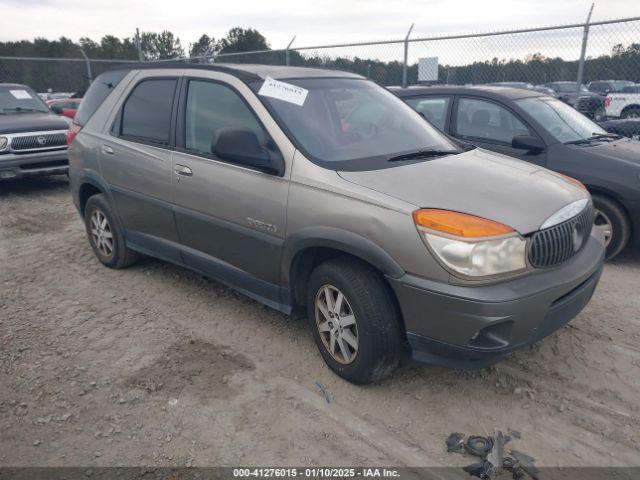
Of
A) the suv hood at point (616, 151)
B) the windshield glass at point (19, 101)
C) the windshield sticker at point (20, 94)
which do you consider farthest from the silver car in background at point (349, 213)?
the windshield sticker at point (20, 94)

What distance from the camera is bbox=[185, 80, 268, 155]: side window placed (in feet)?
11.3

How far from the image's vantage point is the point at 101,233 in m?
4.92

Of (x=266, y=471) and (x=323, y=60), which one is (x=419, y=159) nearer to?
(x=266, y=471)

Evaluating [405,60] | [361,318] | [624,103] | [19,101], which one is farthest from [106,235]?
[624,103]

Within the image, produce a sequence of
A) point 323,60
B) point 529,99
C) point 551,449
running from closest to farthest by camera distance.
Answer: point 551,449, point 529,99, point 323,60

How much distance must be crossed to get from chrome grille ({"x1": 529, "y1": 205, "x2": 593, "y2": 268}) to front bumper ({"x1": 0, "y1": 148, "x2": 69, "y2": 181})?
783cm

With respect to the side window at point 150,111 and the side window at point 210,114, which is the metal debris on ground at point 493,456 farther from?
the side window at point 150,111

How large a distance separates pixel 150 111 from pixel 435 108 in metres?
3.38

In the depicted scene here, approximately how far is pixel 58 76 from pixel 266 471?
23.1 meters

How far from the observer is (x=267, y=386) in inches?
123

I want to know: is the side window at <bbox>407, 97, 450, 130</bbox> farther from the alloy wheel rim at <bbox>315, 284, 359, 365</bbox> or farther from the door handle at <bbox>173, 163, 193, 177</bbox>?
the alloy wheel rim at <bbox>315, 284, 359, 365</bbox>

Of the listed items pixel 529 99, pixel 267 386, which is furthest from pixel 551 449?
pixel 529 99

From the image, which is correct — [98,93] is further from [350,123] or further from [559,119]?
[559,119]

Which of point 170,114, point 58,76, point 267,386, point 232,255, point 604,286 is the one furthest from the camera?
point 58,76
